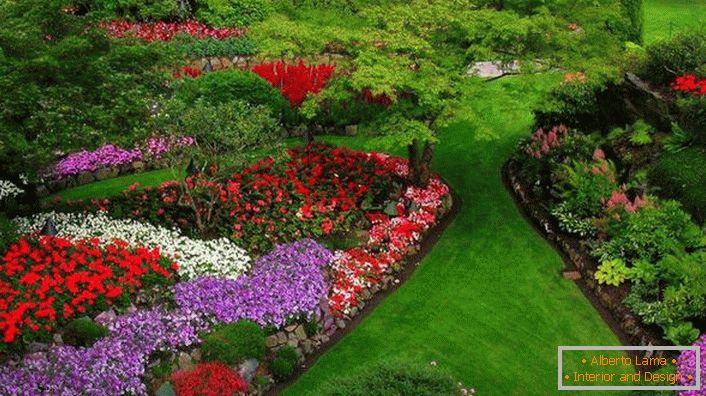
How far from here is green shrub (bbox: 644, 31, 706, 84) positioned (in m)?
21.6

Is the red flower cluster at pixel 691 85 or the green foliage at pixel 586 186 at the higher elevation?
the red flower cluster at pixel 691 85

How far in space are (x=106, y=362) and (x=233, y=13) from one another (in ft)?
67.4

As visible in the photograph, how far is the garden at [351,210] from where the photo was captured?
14.7 metres

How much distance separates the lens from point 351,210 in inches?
771

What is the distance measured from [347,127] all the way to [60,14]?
10108 millimetres

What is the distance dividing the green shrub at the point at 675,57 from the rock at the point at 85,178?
1464cm

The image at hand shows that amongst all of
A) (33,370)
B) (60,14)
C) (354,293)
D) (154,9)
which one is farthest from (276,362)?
(154,9)

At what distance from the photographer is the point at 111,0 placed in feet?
103

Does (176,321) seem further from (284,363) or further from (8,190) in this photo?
(8,190)

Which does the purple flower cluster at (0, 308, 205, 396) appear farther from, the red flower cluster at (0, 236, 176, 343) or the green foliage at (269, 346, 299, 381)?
the green foliage at (269, 346, 299, 381)

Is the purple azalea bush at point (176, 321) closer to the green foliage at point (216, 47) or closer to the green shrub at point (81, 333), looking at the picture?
the green shrub at point (81, 333)

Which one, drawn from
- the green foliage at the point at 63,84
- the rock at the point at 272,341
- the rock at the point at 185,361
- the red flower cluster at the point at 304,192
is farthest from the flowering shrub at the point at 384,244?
the green foliage at the point at 63,84

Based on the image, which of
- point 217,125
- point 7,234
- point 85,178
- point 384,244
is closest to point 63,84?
point 7,234

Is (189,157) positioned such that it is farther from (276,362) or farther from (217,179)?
(276,362)
